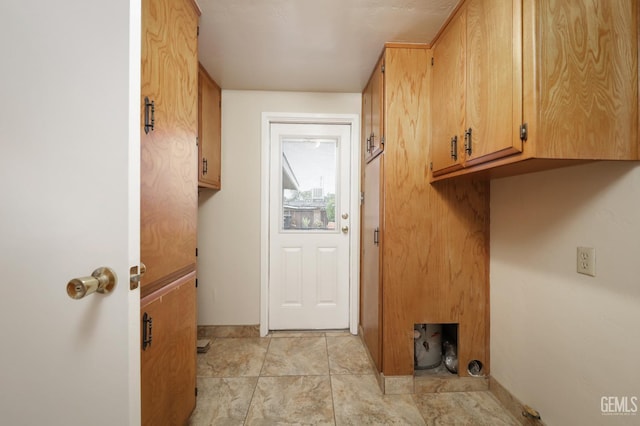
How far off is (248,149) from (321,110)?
762 mm

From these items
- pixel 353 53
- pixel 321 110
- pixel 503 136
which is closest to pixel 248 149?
pixel 321 110

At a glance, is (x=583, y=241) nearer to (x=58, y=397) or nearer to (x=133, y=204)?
(x=133, y=204)

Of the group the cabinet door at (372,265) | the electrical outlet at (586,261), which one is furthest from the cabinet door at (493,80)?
the cabinet door at (372,265)

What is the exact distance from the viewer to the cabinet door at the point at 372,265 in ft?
5.85

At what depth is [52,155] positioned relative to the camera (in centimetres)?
63

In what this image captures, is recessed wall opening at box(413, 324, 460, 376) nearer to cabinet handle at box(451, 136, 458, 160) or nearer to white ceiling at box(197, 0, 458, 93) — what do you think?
cabinet handle at box(451, 136, 458, 160)

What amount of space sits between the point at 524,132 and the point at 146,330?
152 centimetres

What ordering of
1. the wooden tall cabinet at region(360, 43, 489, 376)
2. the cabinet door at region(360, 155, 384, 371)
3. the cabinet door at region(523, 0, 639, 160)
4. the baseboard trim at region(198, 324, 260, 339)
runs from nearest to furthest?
1. the cabinet door at region(523, 0, 639, 160)
2. the wooden tall cabinet at region(360, 43, 489, 376)
3. the cabinet door at region(360, 155, 384, 371)
4. the baseboard trim at region(198, 324, 260, 339)

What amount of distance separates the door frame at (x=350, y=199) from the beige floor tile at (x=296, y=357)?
0.96 ft

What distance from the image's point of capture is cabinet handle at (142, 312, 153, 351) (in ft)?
3.11

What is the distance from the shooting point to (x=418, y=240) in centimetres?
168

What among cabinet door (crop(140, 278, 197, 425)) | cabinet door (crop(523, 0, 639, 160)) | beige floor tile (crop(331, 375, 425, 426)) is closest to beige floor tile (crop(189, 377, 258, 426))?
cabinet door (crop(140, 278, 197, 425))

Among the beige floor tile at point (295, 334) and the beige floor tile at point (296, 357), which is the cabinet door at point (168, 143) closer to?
the beige floor tile at point (296, 357)

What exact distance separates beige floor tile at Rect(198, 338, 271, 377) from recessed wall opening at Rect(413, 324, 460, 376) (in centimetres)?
112
